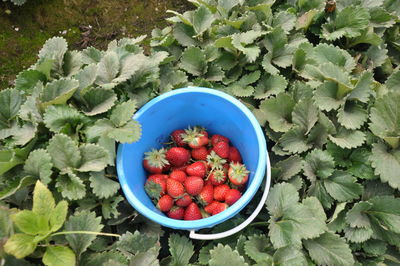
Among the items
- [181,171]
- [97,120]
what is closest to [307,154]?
[181,171]

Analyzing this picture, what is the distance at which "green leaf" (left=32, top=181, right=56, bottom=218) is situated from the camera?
1.10 metres

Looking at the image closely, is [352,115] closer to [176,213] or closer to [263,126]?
[263,126]

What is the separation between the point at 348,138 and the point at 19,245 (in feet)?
4.14

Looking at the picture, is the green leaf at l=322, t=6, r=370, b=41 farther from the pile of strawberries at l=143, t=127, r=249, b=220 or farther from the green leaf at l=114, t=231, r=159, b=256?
the green leaf at l=114, t=231, r=159, b=256

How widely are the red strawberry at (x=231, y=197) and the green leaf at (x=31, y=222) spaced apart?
2.11 ft

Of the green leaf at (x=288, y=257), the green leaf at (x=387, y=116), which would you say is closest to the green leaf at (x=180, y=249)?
the green leaf at (x=288, y=257)

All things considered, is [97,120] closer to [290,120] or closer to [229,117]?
[229,117]

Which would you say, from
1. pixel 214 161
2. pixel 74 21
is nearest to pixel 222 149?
pixel 214 161

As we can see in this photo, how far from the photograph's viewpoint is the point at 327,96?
1.53m

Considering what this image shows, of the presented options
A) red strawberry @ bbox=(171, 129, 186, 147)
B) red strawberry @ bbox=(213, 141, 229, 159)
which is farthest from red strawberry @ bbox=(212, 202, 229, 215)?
red strawberry @ bbox=(171, 129, 186, 147)

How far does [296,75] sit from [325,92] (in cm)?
26

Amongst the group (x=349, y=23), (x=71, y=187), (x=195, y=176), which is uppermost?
(x=71, y=187)

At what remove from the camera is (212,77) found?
1711 mm

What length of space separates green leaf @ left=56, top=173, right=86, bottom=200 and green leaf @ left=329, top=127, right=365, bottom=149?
99cm
